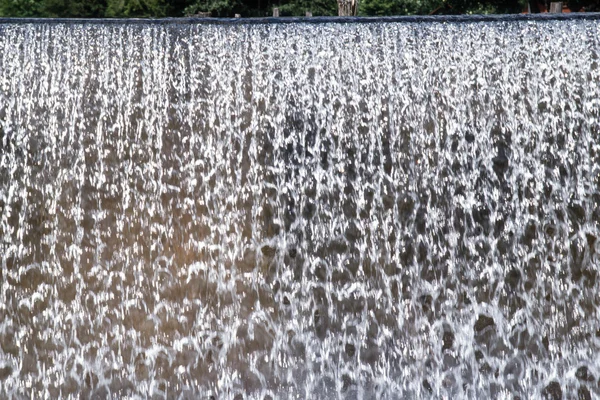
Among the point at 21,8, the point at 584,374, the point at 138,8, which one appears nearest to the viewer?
the point at 584,374

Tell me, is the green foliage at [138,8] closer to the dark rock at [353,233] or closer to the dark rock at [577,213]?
the dark rock at [353,233]

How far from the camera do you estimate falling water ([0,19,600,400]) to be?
5.62m

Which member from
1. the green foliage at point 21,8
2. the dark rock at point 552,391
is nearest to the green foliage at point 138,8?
the green foliage at point 21,8

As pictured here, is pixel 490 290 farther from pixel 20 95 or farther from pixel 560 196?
pixel 20 95

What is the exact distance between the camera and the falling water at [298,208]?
18.4ft

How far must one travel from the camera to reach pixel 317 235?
18.9 ft

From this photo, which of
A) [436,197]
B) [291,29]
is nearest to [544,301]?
[436,197]

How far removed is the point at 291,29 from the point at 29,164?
1937 millimetres

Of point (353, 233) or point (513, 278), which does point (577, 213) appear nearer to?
point (513, 278)

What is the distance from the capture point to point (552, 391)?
5547 millimetres

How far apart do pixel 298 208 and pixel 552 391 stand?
2001 mm

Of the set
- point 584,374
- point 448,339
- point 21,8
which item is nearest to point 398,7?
point 21,8

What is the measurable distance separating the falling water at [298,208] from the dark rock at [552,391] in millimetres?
37

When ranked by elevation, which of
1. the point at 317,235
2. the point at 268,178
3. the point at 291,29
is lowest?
the point at 317,235
